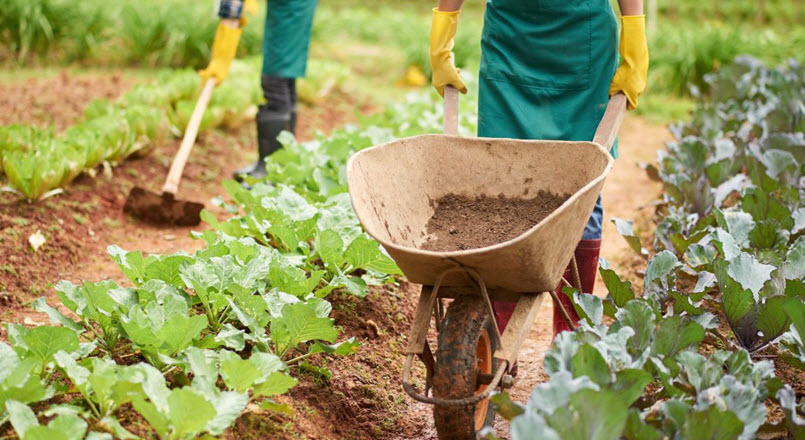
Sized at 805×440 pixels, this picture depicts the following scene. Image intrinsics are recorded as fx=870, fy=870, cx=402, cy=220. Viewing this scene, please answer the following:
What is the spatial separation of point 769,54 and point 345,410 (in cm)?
778

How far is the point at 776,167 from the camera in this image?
3881mm

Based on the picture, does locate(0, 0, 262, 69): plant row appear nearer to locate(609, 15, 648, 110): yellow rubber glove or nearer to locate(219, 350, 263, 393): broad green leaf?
locate(609, 15, 648, 110): yellow rubber glove

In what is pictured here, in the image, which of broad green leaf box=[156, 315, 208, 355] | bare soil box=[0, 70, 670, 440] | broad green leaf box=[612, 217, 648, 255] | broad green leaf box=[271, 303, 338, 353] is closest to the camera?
broad green leaf box=[156, 315, 208, 355]

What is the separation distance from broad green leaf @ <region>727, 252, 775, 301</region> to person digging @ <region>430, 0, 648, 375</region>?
49cm

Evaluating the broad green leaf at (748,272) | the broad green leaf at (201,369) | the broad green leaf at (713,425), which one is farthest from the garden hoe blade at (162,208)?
the broad green leaf at (713,425)

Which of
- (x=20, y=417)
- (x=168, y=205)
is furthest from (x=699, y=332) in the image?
(x=168, y=205)

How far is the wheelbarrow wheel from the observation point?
86.2 inches

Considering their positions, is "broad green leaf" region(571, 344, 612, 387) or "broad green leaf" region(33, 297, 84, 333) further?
"broad green leaf" region(33, 297, 84, 333)

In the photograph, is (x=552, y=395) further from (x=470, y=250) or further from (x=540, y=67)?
(x=540, y=67)

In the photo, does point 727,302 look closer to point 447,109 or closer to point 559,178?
point 559,178

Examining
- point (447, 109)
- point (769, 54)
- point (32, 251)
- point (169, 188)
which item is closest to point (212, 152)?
point (169, 188)

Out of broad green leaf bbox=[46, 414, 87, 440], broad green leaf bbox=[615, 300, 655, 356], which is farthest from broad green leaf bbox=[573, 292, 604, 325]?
broad green leaf bbox=[46, 414, 87, 440]

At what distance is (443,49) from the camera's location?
2.83 m

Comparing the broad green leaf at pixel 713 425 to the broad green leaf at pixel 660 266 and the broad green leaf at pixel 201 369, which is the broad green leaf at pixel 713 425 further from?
the broad green leaf at pixel 201 369
